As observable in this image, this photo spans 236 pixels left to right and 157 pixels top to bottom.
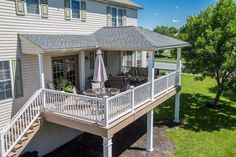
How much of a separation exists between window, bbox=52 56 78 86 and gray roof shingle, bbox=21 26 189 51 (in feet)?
4.34

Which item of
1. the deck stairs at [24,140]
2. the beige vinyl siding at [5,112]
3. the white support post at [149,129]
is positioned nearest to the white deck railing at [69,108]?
the deck stairs at [24,140]

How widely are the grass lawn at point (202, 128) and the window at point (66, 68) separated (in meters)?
7.18

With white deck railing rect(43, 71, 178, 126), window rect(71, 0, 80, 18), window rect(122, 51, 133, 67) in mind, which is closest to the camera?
white deck railing rect(43, 71, 178, 126)

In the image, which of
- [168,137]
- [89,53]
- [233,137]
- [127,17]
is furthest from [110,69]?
[233,137]

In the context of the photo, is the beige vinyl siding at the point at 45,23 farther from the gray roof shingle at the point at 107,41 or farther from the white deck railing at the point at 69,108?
the white deck railing at the point at 69,108

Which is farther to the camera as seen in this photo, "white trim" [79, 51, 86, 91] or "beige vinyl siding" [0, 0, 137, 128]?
"white trim" [79, 51, 86, 91]

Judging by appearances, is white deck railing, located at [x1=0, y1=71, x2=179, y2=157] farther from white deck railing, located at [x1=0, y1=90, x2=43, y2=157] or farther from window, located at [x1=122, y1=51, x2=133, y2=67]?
window, located at [x1=122, y1=51, x2=133, y2=67]

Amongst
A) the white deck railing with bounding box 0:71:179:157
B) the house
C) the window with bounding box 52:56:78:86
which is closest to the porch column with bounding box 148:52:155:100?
the house

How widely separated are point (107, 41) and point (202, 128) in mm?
8788

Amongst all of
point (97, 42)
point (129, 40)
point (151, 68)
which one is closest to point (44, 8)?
point (97, 42)

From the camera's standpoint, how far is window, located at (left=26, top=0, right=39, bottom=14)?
433 inches

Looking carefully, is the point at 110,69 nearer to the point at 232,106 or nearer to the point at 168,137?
the point at 168,137

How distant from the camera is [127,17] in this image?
19719mm

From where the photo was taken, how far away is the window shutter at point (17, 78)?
10438mm
